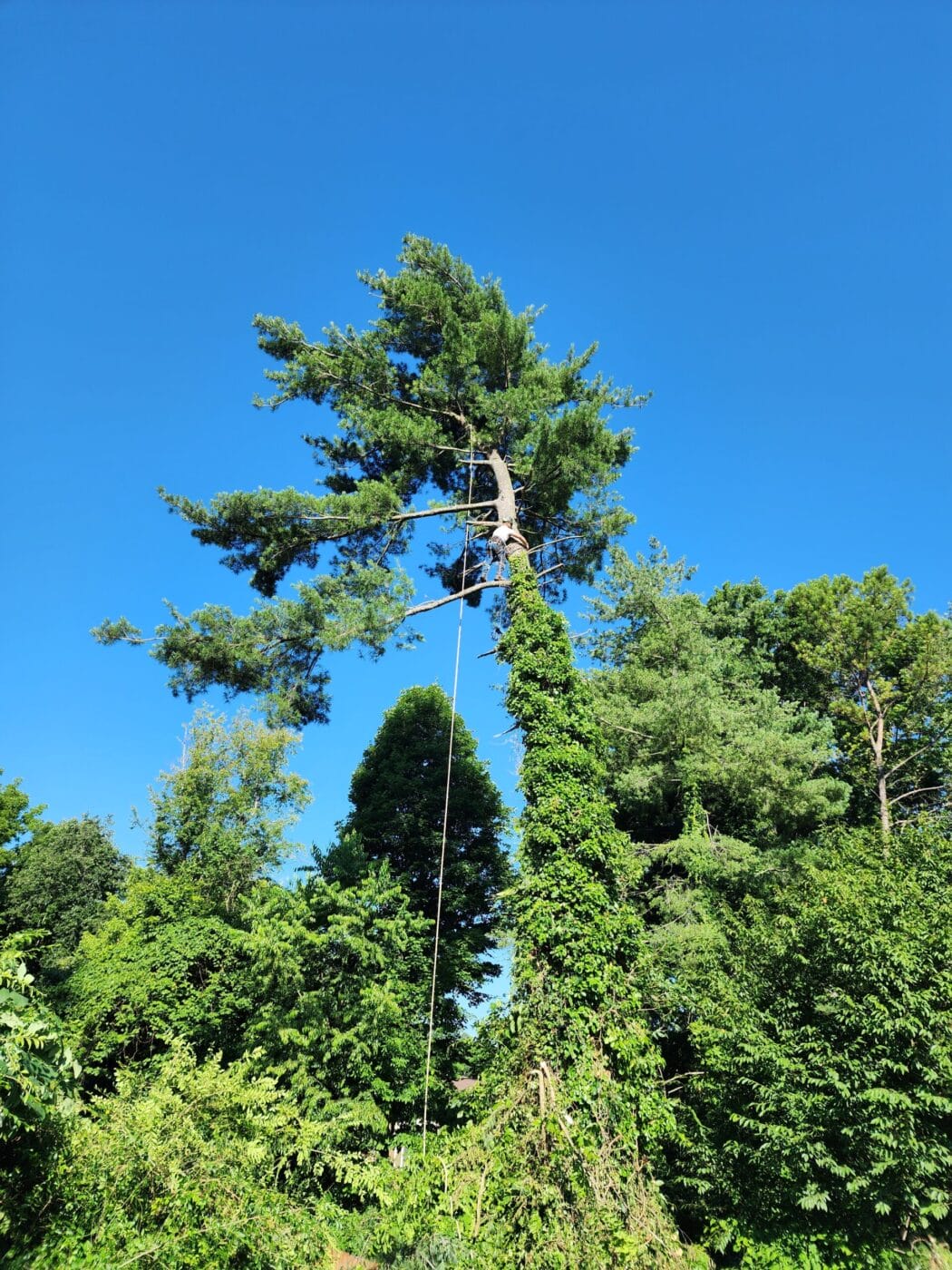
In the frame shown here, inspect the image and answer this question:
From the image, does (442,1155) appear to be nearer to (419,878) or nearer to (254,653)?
(254,653)

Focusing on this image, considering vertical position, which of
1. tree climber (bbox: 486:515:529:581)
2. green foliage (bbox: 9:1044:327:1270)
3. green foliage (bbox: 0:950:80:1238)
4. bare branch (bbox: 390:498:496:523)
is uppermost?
bare branch (bbox: 390:498:496:523)

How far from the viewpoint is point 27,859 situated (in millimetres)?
27609

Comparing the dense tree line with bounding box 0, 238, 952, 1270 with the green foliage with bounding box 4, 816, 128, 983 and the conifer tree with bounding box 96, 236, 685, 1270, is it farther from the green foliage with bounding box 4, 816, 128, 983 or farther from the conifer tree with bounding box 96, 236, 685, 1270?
the green foliage with bounding box 4, 816, 128, 983

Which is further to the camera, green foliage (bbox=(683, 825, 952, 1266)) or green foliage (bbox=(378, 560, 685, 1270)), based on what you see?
green foliage (bbox=(683, 825, 952, 1266))

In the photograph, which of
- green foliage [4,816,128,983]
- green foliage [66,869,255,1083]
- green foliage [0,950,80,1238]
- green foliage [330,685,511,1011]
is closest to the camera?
green foliage [0,950,80,1238]

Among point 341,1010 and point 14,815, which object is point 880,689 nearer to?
point 341,1010

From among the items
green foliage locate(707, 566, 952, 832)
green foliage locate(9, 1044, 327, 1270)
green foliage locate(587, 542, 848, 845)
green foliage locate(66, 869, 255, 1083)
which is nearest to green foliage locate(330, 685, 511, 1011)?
green foliage locate(66, 869, 255, 1083)

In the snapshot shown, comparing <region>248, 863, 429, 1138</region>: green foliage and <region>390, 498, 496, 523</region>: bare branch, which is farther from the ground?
<region>390, 498, 496, 523</region>: bare branch

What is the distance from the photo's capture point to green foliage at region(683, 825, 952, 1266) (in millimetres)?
7062

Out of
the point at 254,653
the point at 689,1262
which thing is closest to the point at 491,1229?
the point at 689,1262

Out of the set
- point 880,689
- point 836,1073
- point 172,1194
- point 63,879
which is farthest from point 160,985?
point 880,689

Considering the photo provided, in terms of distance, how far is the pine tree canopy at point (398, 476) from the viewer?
29.3 ft

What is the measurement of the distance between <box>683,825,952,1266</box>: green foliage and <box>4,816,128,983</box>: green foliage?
22.8 meters

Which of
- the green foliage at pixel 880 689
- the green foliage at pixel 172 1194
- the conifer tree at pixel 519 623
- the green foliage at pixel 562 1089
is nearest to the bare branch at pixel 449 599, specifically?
the conifer tree at pixel 519 623
